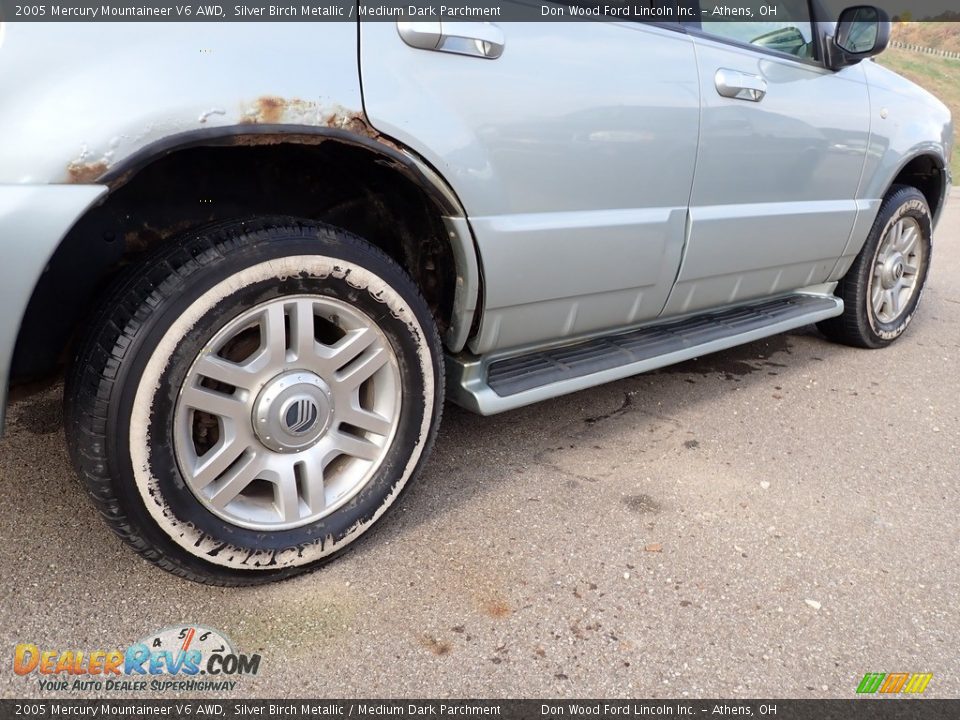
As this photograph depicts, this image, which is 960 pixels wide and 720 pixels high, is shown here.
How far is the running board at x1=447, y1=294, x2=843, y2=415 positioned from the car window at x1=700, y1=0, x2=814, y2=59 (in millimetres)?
1046

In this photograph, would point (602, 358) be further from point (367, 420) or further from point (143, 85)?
point (143, 85)

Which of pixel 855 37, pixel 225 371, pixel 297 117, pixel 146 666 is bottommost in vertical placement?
pixel 146 666

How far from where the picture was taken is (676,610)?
183cm

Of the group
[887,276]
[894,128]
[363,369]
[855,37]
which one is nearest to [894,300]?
[887,276]

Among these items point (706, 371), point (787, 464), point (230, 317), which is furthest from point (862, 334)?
point (230, 317)

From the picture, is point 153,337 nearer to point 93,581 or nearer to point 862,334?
point 93,581

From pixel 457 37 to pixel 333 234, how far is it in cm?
56

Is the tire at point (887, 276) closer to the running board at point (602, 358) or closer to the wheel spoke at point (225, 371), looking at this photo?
the running board at point (602, 358)

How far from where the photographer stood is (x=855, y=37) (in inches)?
118

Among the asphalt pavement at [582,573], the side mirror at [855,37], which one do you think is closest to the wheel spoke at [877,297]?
the asphalt pavement at [582,573]

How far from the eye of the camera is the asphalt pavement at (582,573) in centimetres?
163

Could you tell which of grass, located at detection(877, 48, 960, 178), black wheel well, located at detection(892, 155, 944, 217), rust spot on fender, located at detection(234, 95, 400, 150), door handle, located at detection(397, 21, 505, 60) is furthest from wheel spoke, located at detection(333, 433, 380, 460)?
grass, located at detection(877, 48, 960, 178)

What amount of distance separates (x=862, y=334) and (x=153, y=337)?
354 centimetres

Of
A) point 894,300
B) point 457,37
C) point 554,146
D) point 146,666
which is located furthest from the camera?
point 894,300
